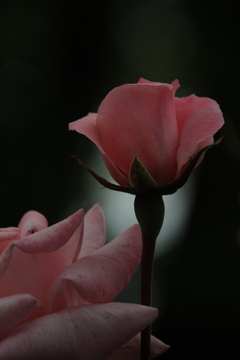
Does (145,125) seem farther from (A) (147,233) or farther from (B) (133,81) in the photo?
(B) (133,81)

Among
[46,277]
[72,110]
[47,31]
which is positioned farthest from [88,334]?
[47,31]

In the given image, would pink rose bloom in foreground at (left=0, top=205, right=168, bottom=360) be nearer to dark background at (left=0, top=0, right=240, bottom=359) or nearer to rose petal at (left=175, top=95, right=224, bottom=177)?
rose petal at (left=175, top=95, right=224, bottom=177)

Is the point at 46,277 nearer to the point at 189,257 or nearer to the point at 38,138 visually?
the point at 189,257

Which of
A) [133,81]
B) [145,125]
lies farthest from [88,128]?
[133,81]

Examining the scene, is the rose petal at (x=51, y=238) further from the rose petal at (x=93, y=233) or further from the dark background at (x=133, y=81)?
the dark background at (x=133, y=81)

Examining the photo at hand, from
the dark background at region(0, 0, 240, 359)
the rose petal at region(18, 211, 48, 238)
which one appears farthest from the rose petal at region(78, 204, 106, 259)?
the dark background at region(0, 0, 240, 359)

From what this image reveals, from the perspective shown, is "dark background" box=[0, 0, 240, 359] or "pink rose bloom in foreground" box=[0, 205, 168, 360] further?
"dark background" box=[0, 0, 240, 359]

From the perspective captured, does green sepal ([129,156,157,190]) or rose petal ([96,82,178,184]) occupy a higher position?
rose petal ([96,82,178,184])

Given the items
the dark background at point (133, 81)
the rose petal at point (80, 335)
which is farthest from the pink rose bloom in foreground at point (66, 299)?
the dark background at point (133, 81)
